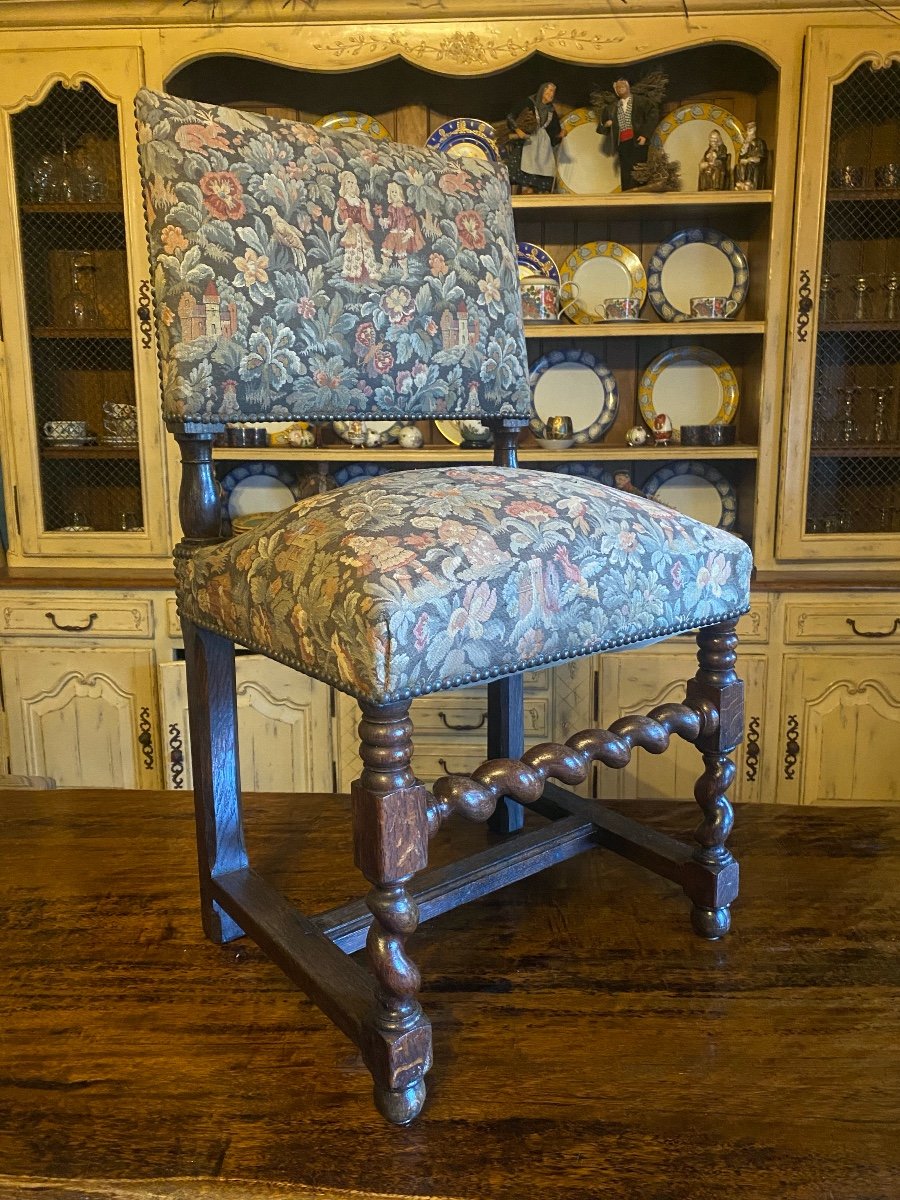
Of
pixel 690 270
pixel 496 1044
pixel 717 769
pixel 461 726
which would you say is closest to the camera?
pixel 496 1044

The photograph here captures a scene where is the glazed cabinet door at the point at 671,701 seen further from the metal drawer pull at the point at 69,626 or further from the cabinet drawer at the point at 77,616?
the metal drawer pull at the point at 69,626

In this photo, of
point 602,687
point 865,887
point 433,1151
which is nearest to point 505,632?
point 433,1151

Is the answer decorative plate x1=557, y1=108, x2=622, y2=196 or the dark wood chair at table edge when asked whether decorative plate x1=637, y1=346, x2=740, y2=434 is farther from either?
the dark wood chair at table edge

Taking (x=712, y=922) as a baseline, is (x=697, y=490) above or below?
above

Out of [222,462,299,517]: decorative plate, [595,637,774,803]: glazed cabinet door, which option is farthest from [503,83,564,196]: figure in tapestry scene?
[595,637,774,803]: glazed cabinet door

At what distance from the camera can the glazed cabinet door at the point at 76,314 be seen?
2.07m

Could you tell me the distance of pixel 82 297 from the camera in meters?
2.22

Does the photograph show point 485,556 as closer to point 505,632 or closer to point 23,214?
point 505,632

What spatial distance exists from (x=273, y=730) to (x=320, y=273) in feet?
4.67

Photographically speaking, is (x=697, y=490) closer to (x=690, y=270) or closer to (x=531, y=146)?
(x=690, y=270)

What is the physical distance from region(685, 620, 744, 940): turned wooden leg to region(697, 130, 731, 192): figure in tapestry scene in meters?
1.58

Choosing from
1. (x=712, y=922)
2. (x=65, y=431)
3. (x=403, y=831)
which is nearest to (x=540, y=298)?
(x=65, y=431)

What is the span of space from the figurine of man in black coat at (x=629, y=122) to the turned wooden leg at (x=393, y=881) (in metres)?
1.88

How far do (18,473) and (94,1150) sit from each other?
1.84 metres
